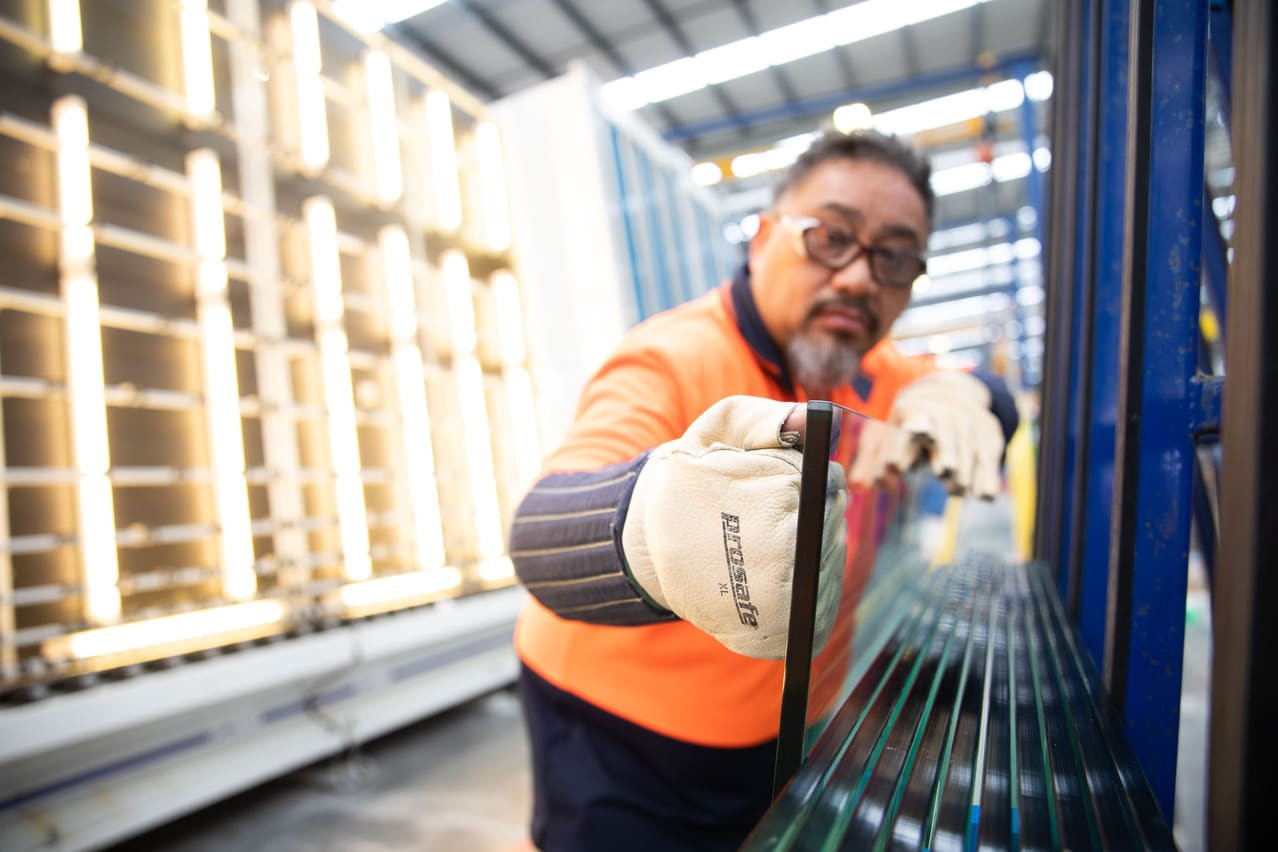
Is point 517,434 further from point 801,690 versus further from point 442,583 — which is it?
point 801,690

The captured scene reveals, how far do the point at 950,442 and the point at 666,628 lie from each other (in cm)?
62

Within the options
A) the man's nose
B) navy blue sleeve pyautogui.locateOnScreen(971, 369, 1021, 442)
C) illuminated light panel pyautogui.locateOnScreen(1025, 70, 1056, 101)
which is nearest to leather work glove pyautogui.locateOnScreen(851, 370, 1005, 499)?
navy blue sleeve pyautogui.locateOnScreen(971, 369, 1021, 442)

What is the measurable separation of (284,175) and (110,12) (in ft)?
2.49

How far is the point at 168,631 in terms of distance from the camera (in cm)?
230

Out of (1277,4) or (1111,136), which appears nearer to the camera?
(1277,4)

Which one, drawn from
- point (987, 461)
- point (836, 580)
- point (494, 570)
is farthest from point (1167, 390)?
point (494, 570)

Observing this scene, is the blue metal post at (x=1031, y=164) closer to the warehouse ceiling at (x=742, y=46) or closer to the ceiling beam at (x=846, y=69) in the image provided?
the warehouse ceiling at (x=742, y=46)

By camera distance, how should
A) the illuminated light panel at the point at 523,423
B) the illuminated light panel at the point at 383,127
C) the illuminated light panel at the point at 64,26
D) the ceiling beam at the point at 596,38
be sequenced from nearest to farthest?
the illuminated light panel at the point at 64,26 < the illuminated light panel at the point at 383,127 < the illuminated light panel at the point at 523,423 < the ceiling beam at the point at 596,38

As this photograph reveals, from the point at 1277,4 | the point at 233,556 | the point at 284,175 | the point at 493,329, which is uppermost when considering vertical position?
the point at 284,175

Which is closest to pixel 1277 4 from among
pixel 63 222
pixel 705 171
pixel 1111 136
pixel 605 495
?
pixel 605 495

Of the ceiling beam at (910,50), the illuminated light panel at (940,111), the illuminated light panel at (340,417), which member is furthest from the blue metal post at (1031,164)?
the illuminated light panel at (340,417)

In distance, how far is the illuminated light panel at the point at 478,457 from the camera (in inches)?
144

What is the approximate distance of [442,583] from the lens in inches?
134

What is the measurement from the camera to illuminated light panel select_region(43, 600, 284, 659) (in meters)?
2.14
